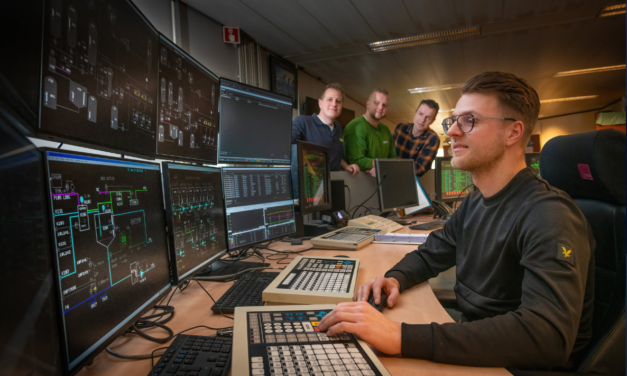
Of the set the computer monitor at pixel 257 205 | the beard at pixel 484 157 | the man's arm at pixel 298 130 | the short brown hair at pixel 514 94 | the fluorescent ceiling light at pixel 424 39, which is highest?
the fluorescent ceiling light at pixel 424 39

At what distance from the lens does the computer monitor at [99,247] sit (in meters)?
0.54

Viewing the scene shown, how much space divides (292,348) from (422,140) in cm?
304

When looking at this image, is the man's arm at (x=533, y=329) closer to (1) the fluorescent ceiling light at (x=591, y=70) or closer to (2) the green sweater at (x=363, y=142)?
(2) the green sweater at (x=363, y=142)

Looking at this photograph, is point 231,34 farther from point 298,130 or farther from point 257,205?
point 257,205

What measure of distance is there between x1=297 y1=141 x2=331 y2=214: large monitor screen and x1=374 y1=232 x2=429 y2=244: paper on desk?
1.29 ft

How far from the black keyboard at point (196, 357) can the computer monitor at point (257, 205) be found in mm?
663

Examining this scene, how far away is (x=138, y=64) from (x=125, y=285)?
0.57 metres

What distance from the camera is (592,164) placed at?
939 millimetres

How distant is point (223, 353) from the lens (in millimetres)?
656

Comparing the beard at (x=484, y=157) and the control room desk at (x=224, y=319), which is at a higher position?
the beard at (x=484, y=157)

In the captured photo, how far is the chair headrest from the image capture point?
0.90 m

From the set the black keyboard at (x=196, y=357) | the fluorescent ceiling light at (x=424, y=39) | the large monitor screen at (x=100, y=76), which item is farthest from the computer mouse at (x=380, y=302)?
the fluorescent ceiling light at (x=424, y=39)

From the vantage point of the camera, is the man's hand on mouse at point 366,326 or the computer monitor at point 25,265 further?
the man's hand on mouse at point 366,326

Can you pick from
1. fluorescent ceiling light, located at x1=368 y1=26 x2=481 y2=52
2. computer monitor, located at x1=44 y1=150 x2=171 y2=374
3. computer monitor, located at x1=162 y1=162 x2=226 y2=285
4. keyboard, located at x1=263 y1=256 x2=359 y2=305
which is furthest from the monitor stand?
fluorescent ceiling light, located at x1=368 y1=26 x2=481 y2=52
